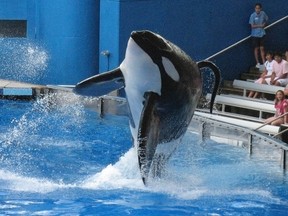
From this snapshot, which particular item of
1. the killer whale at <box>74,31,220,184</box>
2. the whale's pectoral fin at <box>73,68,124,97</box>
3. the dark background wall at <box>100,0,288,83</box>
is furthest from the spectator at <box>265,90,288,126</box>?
the whale's pectoral fin at <box>73,68,124,97</box>

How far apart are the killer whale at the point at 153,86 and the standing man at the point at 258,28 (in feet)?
28.0

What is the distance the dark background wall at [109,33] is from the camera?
18719 millimetres

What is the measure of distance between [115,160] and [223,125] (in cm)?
195

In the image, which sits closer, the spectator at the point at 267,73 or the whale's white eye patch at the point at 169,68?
the whale's white eye patch at the point at 169,68

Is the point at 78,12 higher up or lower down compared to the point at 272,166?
higher up

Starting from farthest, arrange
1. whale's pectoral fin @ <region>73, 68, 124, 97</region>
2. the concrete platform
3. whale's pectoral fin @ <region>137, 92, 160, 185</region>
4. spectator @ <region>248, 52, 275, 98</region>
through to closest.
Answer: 1. the concrete platform
2. spectator @ <region>248, 52, 275, 98</region>
3. whale's pectoral fin @ <region>73, 68, 124, 97</region>
4. whale's pectoral fin @ <region>137, 92, 160, 185</region>

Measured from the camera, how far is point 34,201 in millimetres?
10828

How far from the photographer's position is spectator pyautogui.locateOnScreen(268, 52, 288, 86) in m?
17.2

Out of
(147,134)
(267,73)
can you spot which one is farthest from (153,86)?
(267,73)

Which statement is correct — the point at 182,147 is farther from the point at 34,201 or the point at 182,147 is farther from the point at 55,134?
the point at 34,201

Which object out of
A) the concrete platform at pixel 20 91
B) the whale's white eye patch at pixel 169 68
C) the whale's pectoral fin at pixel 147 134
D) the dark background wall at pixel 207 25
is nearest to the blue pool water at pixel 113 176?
the whale's pectoral fin at pixel 147 134

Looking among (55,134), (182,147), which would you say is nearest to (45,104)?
(55,134)

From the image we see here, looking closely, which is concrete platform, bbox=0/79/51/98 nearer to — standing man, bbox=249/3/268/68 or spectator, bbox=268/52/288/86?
standing man, bbox=249/3/268/68

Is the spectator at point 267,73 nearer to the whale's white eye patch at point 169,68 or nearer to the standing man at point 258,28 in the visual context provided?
the standing man at point 258,28
